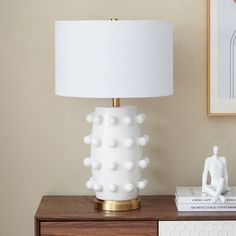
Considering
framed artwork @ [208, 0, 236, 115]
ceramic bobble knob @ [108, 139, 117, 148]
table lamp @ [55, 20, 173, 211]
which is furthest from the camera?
framed artwork @ [208, 0, 236, 115]

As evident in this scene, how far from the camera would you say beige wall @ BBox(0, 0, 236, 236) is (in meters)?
2.57

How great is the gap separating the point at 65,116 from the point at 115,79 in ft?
1.58

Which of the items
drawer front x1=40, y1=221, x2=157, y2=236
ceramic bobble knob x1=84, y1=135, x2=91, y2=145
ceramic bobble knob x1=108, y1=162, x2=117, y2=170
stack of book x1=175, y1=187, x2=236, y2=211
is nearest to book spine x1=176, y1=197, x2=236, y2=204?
stack of book x1=175, y1=187, x2=236, y2=211

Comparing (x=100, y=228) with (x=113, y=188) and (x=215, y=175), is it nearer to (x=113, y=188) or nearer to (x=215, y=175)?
(x=113, y=188)

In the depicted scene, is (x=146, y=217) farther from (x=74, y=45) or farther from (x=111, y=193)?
(x=74, y=45)

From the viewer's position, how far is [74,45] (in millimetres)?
2213

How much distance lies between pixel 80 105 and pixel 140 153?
373 mm

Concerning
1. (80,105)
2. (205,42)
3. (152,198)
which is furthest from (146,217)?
(205,42)

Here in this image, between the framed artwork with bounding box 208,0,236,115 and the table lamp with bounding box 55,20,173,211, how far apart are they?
1.11 ft

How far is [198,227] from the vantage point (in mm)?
2277

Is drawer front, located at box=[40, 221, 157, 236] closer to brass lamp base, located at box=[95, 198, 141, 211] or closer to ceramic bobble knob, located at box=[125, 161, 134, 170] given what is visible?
brass lamp base, located at box=[95, 198, 141, 211]

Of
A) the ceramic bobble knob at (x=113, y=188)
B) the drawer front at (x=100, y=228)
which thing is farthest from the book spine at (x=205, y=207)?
the ceramic bobble knob at (x=113, y=188)

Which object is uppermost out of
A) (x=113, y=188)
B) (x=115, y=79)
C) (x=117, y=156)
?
(x=115, y=79)

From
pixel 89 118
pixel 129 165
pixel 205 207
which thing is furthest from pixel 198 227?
pixel 89 118
